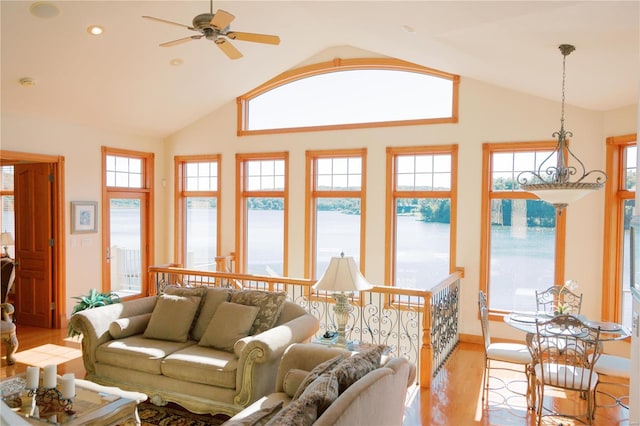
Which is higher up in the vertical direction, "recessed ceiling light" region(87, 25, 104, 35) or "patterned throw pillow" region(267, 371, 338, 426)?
Answer: "recessed ceiling light" region(87, 25, 104, 35)

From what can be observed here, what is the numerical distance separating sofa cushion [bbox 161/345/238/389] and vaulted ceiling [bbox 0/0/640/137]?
324 cm

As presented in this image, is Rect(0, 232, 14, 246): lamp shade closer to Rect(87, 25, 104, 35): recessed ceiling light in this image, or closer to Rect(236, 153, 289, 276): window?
Rect(236, 153, 289, 276): window

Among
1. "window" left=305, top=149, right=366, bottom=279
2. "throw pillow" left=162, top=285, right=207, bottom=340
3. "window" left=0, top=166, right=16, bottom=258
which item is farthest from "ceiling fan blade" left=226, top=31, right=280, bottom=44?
"window" left=0, top=166, right=16, bottom=258

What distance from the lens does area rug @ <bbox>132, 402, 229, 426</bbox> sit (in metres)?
3.78

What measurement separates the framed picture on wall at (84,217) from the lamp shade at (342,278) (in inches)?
181

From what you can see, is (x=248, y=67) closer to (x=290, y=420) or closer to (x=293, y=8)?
(x=293, y=8)

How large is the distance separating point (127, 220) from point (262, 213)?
2.29 m

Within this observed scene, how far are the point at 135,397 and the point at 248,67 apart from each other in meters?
4.94

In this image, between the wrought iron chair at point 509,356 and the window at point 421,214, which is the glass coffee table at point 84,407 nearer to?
the wrought iron chair at point 509,356

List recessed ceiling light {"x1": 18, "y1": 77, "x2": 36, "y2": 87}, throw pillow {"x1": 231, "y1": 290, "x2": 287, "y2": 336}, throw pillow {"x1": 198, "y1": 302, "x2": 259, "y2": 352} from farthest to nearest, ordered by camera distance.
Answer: recessed ceiling light {"x1": 18, "y1": 77, "x2": 36, "y2": 87} < throw pillow {"x1": 231, "y1": 290, "x2": 287, "y2": 336} < throw pillow {"x1": 198, "y1": 302, "x2": 259, "y2": 352}

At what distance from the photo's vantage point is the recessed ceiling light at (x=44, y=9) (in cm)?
438

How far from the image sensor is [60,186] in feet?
21.9

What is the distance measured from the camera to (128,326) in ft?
14.4

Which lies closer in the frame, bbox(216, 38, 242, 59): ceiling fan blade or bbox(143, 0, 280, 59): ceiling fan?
bbox(143, 0, 280, 59): ceiling fan
